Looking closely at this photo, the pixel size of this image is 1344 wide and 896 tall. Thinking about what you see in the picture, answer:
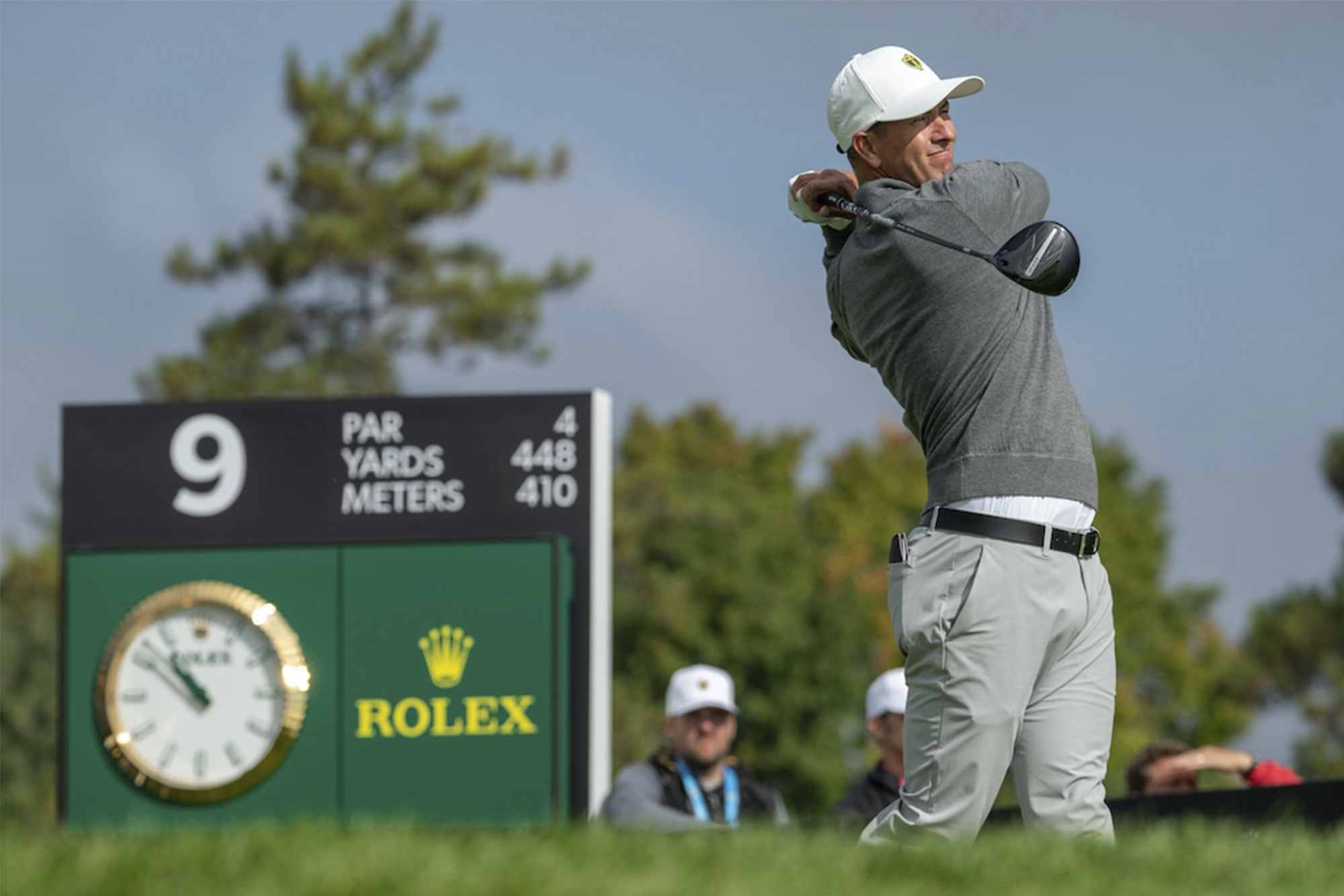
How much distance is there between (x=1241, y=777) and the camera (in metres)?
9.00

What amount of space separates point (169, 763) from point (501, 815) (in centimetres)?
190

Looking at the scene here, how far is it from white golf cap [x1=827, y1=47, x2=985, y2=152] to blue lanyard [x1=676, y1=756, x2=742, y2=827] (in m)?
4.84

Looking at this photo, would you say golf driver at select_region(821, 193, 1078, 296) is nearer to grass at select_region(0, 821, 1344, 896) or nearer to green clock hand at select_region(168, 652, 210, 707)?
grass at select_region(0, 821, 1344, 896)

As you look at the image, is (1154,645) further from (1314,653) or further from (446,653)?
(446,653)

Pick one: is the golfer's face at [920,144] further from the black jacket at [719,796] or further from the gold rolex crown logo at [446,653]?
the gold rolex crown logo at [446,653]

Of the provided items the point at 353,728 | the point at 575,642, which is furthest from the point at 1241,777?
the point at 353,728

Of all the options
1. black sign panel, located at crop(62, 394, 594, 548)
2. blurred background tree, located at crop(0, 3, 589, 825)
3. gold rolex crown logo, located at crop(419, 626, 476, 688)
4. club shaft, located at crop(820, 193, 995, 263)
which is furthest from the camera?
A: blurred background tree, located at crop(0, 3, 589, 825)

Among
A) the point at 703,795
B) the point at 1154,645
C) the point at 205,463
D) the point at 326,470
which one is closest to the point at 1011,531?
the point at 703,795

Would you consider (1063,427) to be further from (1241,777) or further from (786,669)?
(786,669)

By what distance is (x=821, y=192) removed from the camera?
5477 mm

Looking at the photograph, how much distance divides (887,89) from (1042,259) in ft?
2.16

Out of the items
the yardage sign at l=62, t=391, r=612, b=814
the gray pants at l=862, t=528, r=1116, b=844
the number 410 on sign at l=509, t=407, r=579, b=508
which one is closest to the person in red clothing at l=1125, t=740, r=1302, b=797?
the yardage sign at l=62, t=391, r=612, b=814

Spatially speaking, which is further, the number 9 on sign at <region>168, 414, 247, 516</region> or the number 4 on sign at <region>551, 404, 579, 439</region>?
the number 9 on sign at <region>168, 414, 247, 516</region>

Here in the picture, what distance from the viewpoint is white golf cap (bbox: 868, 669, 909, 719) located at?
9875 millimetres
